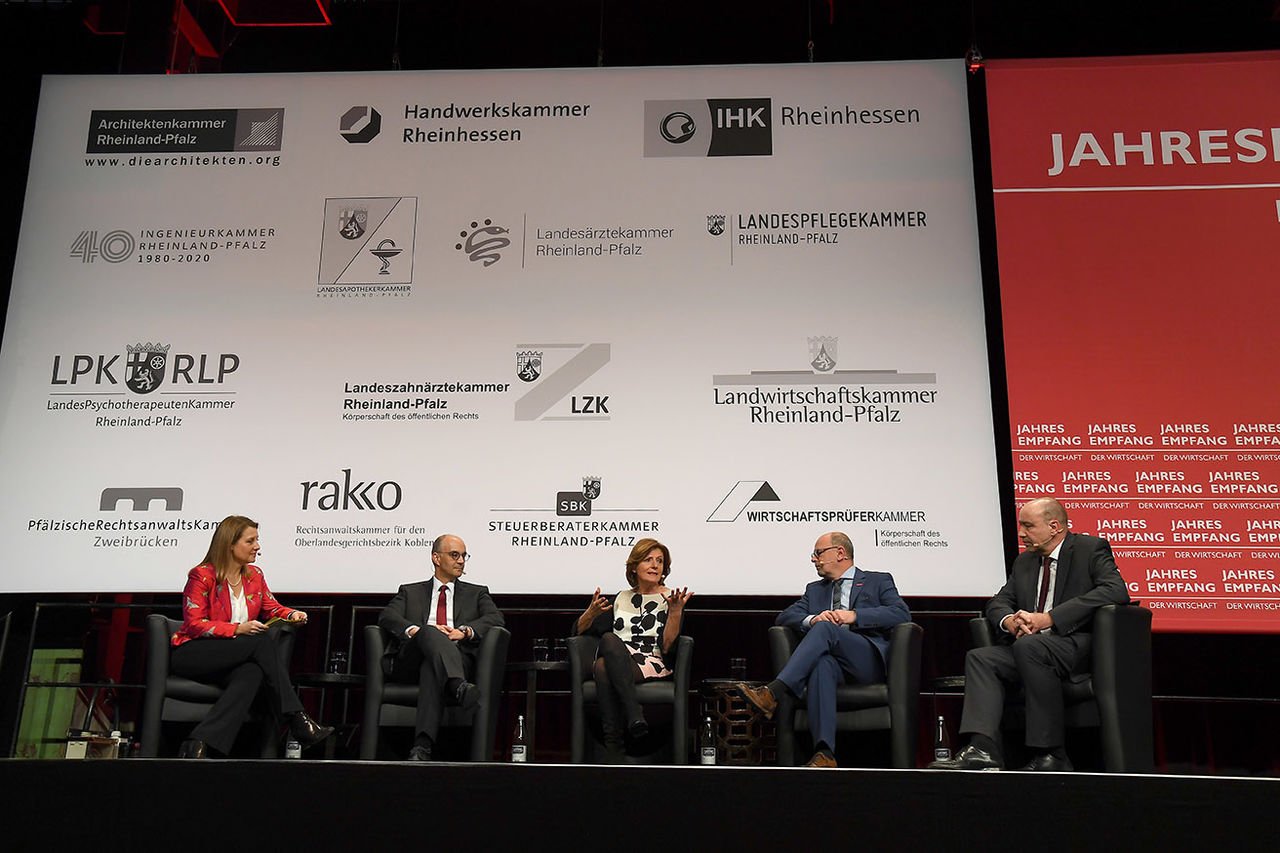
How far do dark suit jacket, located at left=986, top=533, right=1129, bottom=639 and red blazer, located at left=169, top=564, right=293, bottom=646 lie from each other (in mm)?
2436

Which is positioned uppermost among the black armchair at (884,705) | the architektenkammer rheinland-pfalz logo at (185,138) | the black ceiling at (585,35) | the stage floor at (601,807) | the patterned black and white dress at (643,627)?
the black ceiling at (585,35)

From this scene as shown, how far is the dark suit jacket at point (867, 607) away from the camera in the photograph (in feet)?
12.6

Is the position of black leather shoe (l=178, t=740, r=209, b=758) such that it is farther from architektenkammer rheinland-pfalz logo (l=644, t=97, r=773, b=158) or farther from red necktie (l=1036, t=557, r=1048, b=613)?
architektenkammer rheinland-pfalz logo (l=644, t=97, r=773, b=158)

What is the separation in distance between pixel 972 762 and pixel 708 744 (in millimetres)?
1025

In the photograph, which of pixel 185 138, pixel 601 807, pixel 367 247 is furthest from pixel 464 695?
pixel 185 138

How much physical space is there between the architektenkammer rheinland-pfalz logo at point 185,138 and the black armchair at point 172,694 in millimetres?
2337

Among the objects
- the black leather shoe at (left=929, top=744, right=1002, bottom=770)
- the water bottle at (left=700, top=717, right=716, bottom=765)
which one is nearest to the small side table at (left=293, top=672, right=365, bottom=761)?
the water bottle at (left=700, top=717, right=716, bottom=765)

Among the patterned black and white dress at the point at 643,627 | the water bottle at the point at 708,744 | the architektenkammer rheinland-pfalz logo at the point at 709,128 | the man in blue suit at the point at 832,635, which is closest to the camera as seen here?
the man in blue suit at the point at 832,635

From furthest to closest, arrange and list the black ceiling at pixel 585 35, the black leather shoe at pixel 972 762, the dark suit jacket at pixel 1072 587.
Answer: the black ceiling at pixel 585 35
the dark suit jacket at pixel 1072 587
the black leather shoe at pixel 972 762

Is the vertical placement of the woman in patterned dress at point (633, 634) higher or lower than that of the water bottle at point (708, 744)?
higher

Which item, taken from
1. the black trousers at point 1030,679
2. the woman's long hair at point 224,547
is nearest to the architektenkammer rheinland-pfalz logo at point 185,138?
the woman's long hair at point 224,547

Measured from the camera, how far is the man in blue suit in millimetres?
3654

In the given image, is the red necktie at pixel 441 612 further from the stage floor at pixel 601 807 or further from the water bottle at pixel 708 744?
the stage floor at pixel 601 807

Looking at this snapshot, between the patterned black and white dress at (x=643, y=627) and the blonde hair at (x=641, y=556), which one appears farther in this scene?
the blonde hair at (x=641, y=556)
